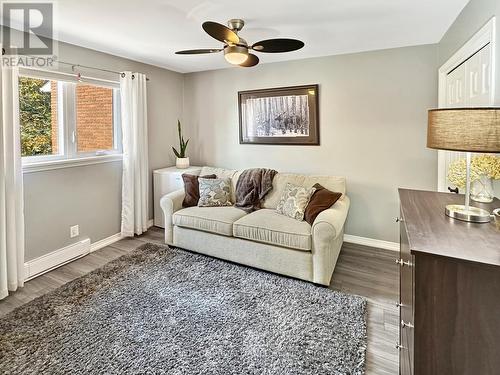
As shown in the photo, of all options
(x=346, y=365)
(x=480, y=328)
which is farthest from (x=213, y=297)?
(x=480, y=328)

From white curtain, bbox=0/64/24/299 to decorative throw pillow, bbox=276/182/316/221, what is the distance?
253 centimetres

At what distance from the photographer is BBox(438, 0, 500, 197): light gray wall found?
1.63 metres

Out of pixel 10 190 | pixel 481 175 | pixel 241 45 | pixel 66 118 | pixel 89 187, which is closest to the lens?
pixel 481 175

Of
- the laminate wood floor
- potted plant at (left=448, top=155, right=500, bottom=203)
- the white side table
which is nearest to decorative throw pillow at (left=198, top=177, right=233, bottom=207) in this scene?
the white side table

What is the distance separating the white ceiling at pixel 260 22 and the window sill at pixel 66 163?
1251mm

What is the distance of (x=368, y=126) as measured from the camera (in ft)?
11.5

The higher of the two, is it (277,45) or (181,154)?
(277,45)

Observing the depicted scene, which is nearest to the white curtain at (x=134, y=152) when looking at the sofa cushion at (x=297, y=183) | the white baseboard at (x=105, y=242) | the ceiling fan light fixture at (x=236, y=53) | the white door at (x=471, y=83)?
the white baseboard at (x=105, y=242)

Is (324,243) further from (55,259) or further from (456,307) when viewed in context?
(55,259)

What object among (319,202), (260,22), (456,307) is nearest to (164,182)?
(319,202)

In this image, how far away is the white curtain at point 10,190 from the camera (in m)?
2.48

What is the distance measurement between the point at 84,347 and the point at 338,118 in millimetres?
3410

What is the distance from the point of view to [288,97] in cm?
390

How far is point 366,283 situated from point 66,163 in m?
3.35
